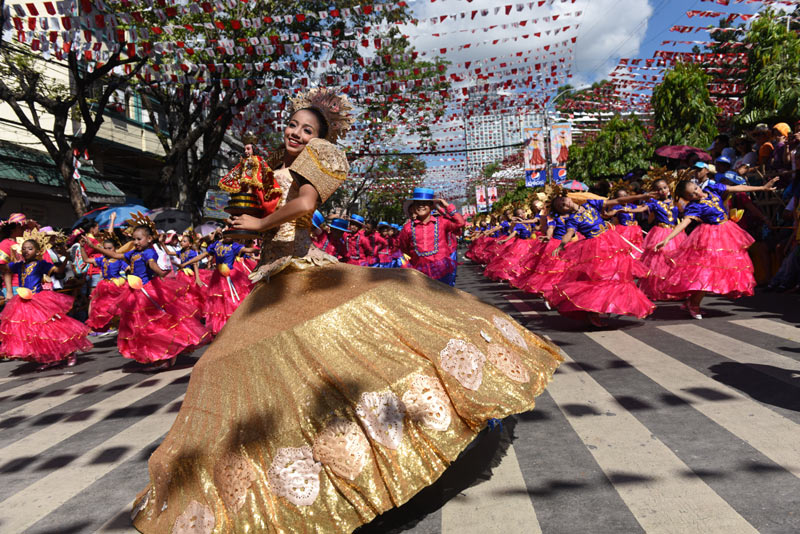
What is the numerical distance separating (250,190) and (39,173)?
2122cm

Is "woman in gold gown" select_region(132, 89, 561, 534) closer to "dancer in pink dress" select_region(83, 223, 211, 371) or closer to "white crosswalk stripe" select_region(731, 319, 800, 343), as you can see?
"white crosswalk stripe" select_region(731, 319, 800, 343)

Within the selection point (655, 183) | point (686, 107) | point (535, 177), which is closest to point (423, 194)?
point (655, 183)

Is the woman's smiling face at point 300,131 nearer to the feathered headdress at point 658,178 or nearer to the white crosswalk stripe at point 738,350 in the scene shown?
the white crosswalk stripe at point 738,350

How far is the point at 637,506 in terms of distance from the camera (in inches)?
111

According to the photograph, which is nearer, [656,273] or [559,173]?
[656,273]

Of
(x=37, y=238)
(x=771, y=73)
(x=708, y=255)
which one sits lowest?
(x=708, y=255)

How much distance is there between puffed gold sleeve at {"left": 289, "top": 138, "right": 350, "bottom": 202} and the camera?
9.39 ft

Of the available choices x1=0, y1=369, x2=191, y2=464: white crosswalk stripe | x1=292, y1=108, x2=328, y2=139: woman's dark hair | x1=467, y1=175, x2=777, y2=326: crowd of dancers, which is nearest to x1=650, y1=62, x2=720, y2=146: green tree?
x1=467, y1=175, x2=777, y2=326: crowd of dancers

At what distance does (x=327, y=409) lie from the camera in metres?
2.47

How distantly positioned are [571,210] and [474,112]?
9.65 metres

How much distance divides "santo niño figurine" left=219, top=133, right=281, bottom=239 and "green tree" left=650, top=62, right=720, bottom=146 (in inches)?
599

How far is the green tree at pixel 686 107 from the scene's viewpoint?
50.1 feet

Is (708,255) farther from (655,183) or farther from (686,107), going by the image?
(686,107)

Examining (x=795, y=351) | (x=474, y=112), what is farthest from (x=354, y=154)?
(x=795, y=351)
